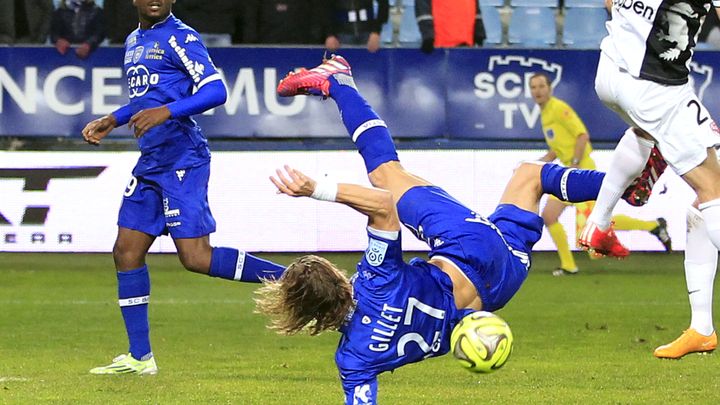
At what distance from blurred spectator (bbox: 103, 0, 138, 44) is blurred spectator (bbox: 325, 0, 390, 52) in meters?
2.23

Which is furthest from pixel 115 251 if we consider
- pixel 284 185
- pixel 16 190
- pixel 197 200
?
pixel 16 190

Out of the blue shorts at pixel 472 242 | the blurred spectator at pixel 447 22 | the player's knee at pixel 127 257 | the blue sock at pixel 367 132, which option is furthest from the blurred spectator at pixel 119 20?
the blue shorts at pixel 472 242

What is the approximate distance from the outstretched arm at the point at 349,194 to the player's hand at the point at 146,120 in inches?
86.7

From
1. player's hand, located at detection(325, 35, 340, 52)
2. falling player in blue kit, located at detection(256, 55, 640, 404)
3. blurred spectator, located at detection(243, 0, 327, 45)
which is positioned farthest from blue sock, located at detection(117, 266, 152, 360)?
blurred spectator, located at detection(243, 0, 327, 45)

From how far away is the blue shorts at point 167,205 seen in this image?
8711 millimetres

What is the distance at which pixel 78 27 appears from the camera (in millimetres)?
16594

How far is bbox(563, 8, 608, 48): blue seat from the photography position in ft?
57.3

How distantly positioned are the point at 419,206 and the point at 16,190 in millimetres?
8451

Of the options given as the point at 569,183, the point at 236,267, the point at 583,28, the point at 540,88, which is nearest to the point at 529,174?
the point at 569,183

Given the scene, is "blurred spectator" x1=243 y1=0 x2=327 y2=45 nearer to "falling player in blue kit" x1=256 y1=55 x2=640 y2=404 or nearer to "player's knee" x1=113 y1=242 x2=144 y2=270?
"player's knee" x1=113 y1=242 x2=144 y2=270

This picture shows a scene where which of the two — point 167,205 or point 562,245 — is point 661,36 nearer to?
point 167,205

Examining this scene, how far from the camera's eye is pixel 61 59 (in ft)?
54.1

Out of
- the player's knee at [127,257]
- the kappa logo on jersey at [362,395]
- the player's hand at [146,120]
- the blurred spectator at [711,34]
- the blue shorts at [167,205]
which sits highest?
the player's hand at [146,120]

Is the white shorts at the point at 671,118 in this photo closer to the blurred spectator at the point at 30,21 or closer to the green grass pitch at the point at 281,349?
the green grass pitch at the point at 281,349
